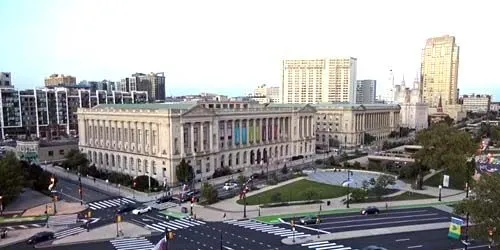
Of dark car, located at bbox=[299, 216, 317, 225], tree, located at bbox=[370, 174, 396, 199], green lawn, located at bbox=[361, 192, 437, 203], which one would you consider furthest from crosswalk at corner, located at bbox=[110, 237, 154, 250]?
tree, located at bbox=[370, 174, 396, 199]

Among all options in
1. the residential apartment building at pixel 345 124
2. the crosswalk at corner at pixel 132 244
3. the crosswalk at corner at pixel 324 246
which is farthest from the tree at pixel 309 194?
the residential apartment building at pixel 345 124

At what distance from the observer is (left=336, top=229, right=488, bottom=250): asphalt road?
5091cm

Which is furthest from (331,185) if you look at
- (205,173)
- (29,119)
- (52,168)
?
(29,119)

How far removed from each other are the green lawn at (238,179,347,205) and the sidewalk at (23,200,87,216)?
27.5 m

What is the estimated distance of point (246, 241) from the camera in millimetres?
53469

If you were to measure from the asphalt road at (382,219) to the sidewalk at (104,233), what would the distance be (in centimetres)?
2180

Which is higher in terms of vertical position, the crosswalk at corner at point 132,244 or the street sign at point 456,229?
the street sign at point 456,229

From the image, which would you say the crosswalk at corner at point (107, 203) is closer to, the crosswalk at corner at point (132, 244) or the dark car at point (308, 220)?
the crosswalk at corner at point (132, 244)

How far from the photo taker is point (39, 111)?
16662 cm

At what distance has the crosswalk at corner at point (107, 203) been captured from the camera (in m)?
73.3

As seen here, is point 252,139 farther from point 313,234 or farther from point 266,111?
point 313,234

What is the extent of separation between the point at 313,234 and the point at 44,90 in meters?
147

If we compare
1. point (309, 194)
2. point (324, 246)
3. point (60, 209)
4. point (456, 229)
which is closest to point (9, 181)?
point (60, 209)

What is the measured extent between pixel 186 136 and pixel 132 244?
43.6 metres
